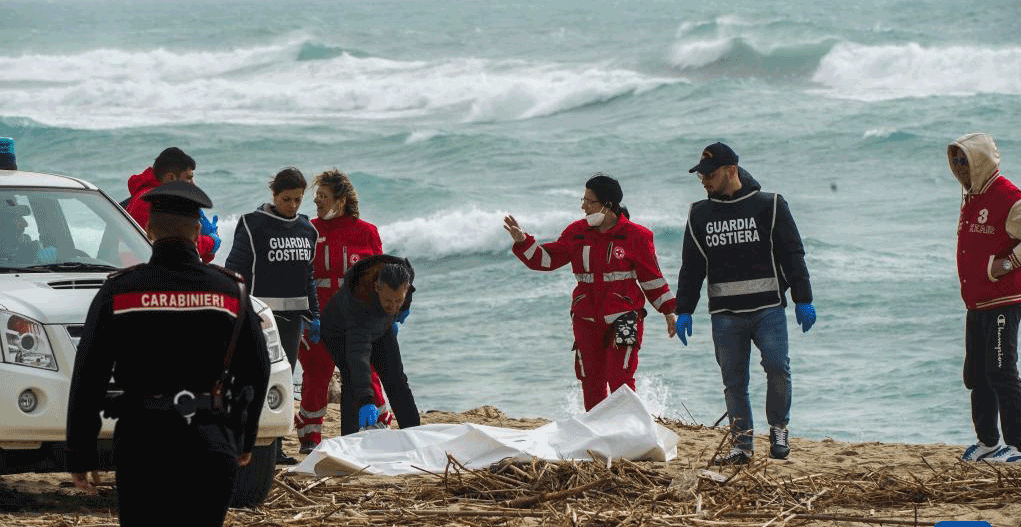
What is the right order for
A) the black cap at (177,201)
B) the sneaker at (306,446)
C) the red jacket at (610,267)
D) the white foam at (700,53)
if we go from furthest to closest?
the white foam at (700,53) → the sneaker at (306,446) → the red jacket at (610,267) → the black cap at (177,201)

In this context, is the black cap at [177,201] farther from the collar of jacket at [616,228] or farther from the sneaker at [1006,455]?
the sneaker at [1006,455]

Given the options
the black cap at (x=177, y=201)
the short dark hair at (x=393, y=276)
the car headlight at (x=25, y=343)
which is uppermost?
the black cap at (x=177, y=201)

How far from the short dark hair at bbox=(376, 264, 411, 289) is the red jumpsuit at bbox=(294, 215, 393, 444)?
965mm

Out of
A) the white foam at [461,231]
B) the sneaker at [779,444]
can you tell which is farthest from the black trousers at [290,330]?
the white foam at [461,231]

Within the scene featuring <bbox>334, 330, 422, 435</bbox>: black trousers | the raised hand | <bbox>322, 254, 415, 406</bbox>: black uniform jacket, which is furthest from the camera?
the raised hand

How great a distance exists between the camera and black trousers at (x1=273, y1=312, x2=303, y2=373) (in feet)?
27.8

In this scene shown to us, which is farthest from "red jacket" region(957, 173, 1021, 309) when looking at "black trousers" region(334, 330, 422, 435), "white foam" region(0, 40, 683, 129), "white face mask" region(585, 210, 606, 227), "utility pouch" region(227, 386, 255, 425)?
"white foam" region(0, 40, 683, 129)

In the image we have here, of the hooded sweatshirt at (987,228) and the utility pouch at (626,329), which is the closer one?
the hooded sweatshirt at (987,228)

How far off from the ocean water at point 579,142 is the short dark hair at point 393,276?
13.5 feet

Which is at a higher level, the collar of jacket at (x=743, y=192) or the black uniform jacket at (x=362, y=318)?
the collar of jacket at (x=743, y=192)

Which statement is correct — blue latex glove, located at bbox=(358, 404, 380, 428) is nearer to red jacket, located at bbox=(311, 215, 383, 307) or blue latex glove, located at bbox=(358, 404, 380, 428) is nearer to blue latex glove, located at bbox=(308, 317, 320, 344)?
blue latex glove, located at bbox=(308, 317, 320, 344)

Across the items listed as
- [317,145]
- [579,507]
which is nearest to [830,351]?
[579,507]

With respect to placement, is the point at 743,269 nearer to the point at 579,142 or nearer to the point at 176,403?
the point at 176,403

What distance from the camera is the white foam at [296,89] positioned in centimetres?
4222
